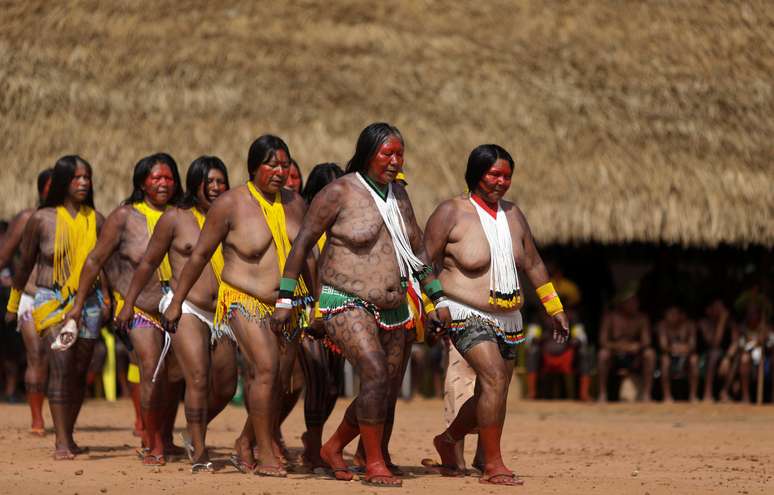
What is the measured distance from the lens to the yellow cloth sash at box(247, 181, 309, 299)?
315 inches

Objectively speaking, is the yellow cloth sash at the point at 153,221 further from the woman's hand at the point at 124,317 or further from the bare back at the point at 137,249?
the woman's hand at the point at 124,317

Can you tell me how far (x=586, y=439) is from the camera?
11461 mm

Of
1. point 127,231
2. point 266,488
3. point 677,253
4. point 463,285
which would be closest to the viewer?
point 266,488

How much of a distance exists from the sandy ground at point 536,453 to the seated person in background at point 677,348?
1.30ft

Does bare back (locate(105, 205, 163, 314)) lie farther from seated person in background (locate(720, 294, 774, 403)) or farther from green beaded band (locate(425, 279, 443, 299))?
seated person in background (locate(720, 294, 774, 403))

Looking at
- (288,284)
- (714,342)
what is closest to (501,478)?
(288,284)

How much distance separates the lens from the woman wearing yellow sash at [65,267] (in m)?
9.41

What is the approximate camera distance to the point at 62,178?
9.67 meters

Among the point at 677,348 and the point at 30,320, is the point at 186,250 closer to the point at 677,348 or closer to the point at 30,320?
the point at 30,320

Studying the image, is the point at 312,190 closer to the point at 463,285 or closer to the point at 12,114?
the point at 463,285

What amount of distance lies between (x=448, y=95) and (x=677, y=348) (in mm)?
3766

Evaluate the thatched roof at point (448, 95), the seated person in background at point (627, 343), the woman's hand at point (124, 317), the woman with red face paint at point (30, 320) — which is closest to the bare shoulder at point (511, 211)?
the woman's hand at point (124, 317)

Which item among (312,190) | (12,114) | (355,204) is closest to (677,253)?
(12,114)

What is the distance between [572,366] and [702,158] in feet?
8.47
